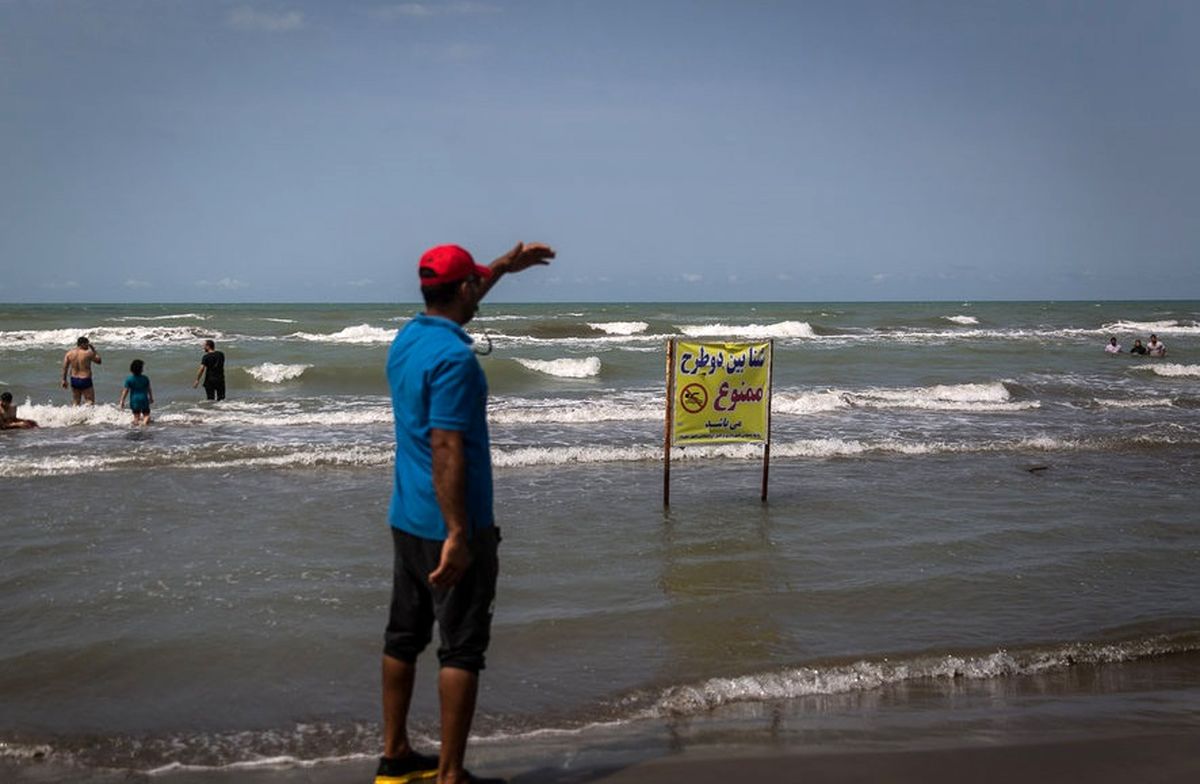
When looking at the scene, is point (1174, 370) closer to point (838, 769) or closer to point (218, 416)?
point (218, 416)

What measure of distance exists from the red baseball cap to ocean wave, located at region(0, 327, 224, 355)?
3354 cm

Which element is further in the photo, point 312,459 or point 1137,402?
point 1137,402

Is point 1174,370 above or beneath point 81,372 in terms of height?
beneath

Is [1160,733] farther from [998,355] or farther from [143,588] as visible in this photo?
[998,355]

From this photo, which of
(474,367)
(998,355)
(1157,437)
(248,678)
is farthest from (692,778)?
(998,355)

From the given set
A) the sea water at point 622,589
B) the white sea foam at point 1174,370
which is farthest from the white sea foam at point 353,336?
the white sea foam at point 1174,370

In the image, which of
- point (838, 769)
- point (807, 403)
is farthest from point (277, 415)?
point (838, 769)

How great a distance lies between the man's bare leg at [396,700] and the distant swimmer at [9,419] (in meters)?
13.4

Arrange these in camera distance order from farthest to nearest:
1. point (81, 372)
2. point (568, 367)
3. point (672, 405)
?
1. point (568, 367)
2. point (81, 372)
3. point (672, 405)

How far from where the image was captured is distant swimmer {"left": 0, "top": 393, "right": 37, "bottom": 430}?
14.4 metres

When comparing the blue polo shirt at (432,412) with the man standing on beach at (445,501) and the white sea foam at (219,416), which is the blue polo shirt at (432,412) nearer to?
the man standing on beach at (445,501)

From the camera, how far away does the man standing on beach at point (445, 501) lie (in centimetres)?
314

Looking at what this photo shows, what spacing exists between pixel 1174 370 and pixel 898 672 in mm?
26585

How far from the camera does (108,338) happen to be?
124 ft
